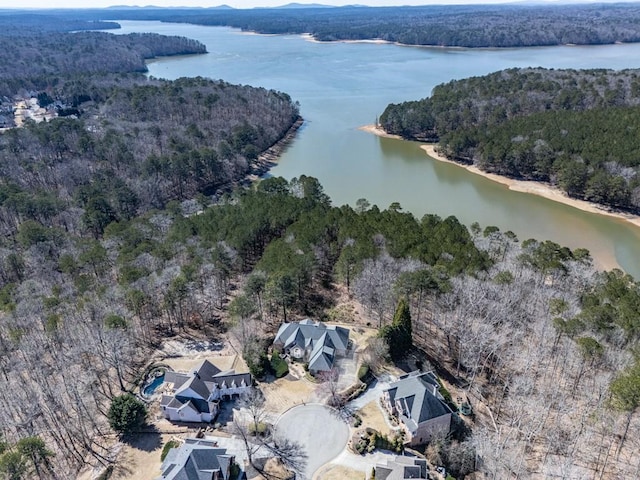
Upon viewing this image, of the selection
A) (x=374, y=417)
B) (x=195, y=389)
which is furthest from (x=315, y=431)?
(x=195, y=389)

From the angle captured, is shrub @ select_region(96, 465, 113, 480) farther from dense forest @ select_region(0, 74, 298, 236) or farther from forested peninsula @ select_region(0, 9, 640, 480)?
dense forest @ select_region(0, 74, 298, 236)

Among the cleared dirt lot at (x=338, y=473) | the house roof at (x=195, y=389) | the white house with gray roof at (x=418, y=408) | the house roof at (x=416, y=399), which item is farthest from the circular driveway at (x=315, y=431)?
the house roof at (x=195, y=389)

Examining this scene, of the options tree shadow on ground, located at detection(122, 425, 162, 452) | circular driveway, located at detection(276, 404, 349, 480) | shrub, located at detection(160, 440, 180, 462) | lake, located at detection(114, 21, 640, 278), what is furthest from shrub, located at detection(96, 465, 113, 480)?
lake, located at detection(114, 21, 640, 278)

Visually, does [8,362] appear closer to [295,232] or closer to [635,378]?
[295,232]

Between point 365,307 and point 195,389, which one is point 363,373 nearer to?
point 365,307

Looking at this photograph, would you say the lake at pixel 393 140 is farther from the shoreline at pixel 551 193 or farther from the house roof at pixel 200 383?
the house roof at pixel 200 383

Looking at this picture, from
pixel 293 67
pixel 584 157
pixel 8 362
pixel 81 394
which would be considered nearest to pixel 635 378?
pixel 81 394
